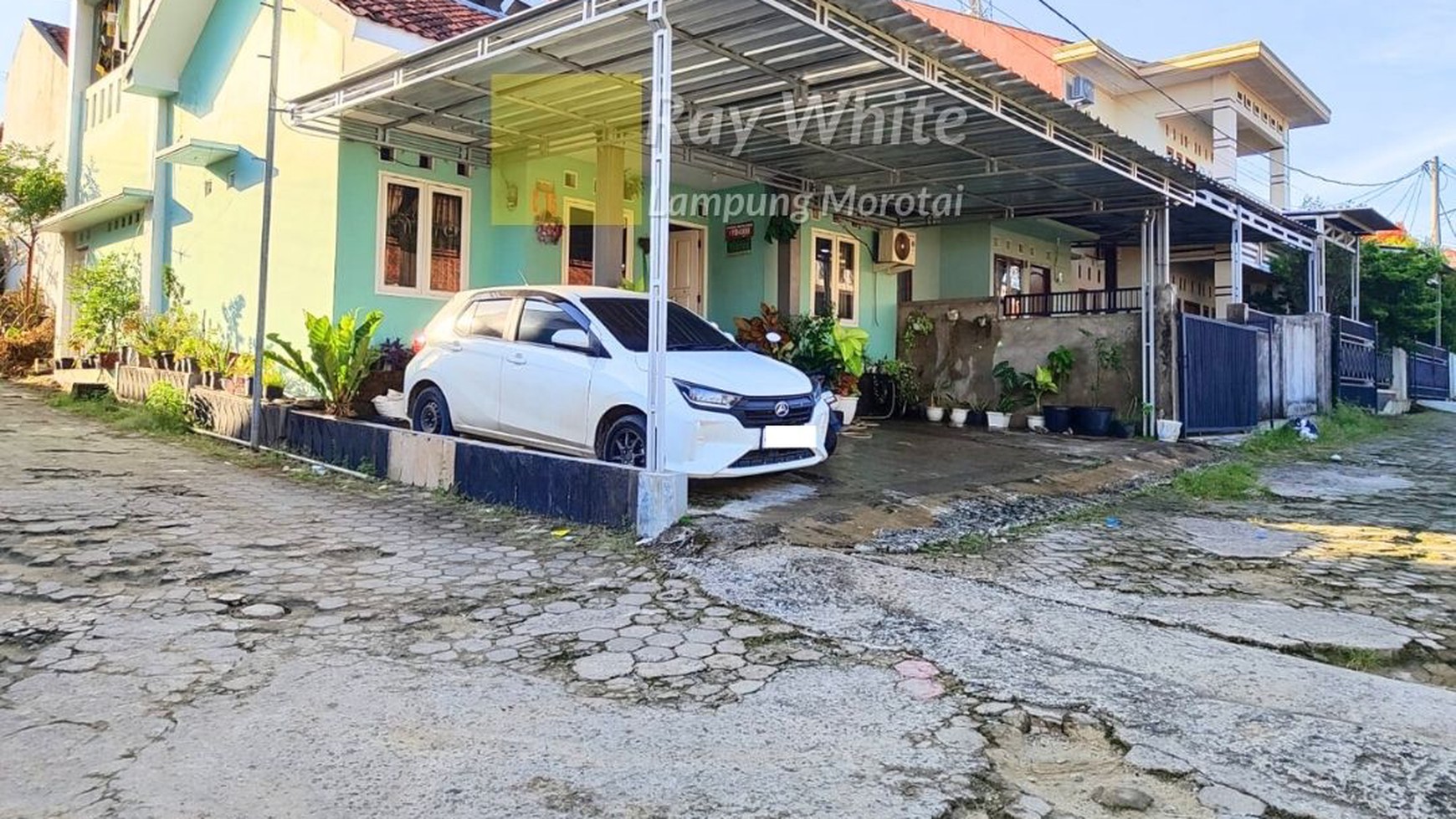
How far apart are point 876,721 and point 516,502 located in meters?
3.94

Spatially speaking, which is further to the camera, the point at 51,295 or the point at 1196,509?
the point at 51,295

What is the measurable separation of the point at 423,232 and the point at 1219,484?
342 inches

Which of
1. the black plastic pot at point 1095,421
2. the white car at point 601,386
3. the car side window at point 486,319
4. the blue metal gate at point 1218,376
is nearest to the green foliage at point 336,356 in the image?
the white car at point 601,386

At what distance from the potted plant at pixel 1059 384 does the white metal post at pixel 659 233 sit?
27.4ft

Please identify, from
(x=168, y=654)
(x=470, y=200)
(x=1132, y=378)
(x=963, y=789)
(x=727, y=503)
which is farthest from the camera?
(x=1132, y=378)

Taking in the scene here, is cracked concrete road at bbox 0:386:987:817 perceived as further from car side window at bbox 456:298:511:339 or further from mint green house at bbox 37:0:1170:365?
mint green house at bbox 37:0:1170:365

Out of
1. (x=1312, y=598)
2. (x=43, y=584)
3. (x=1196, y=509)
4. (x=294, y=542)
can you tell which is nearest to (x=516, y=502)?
(x=294, y=542)

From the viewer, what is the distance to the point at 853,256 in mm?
14055

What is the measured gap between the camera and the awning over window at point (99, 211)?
41.4ft

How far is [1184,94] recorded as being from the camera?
67.2ft

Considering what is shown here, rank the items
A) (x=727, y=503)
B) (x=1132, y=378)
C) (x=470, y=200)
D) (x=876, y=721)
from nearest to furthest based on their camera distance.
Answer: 1. (x=876, y=721)
2. (x=727, y=503)
3. (x=470, y=200)
4. (x=1132, y=378)

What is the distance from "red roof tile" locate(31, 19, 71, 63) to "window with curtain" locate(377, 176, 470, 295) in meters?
12.1

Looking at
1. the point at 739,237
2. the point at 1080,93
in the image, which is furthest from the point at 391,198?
the point at 1080,93

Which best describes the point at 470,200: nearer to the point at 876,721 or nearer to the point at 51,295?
the point at 876,721
